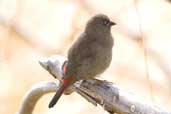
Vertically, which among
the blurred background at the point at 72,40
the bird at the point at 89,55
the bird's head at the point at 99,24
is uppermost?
the bird's head at the point at 99,24

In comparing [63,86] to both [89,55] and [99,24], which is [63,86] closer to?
[89,55]

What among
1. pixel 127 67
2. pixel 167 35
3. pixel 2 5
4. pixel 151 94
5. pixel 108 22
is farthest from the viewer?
pixel 2 5

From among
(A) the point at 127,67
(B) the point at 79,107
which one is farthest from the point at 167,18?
(B) the point at 79,107

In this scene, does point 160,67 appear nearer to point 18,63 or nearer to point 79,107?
point 79,107

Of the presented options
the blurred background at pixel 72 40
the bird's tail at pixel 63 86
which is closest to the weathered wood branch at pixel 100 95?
the bird's tail at pixel 63 86

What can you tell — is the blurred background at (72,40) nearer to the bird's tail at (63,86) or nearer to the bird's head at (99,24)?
the bird's head at (99,24)

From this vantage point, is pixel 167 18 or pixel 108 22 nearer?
pixel 108 22
